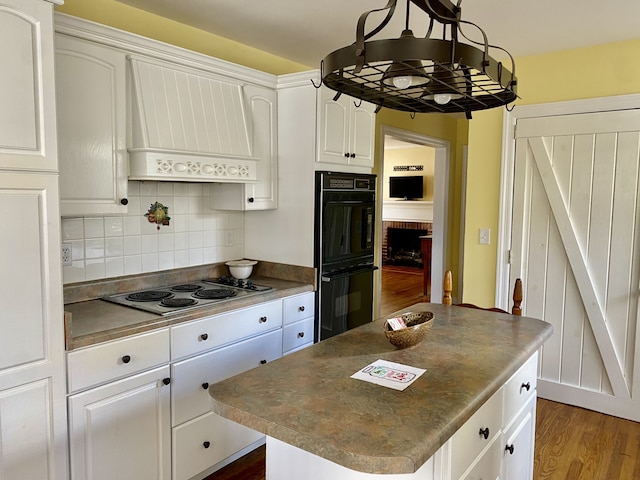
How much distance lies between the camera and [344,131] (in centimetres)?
331

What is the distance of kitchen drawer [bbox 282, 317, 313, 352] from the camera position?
2.99 metres

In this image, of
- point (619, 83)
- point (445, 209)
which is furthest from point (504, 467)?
point (445, 209)

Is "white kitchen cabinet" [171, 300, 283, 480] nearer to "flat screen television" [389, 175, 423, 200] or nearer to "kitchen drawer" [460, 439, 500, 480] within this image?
"kitchen drawer" [460, 439, 500, 480]

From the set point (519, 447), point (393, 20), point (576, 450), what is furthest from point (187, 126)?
point (576, 450)

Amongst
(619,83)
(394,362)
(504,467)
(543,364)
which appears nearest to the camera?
(394,362)

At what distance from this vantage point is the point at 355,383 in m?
1.51

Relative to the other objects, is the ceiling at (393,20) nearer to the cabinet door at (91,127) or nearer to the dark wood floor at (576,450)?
the cabinet door at (91,127)

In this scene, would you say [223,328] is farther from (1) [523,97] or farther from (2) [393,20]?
(1) [523,97]

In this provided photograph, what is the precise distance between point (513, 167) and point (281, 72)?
1942mm

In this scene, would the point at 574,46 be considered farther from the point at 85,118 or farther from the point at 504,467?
the point at 85,118

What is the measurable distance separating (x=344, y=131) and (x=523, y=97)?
141cm

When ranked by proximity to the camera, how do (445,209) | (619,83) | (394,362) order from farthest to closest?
(445,209) → (619,83) → (394,362)

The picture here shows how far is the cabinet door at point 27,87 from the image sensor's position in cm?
168

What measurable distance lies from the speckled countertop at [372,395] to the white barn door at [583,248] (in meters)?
1.57
